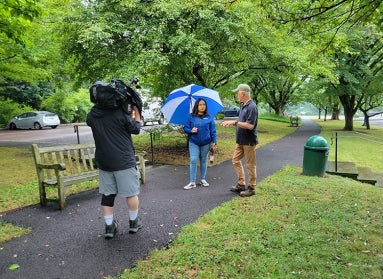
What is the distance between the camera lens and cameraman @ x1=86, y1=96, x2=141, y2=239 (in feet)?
14.3

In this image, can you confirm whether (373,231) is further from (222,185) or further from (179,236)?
(222,185)

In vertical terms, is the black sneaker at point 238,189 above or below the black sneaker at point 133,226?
below

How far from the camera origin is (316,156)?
27.9ft

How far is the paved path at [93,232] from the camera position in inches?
150

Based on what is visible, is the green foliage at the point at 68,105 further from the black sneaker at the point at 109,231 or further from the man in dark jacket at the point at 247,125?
the black sneaker at the point at 109,231

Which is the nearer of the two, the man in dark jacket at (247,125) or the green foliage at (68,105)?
the man in dark jacket at (247,125)

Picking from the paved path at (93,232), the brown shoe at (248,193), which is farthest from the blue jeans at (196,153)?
the brown shoe at (248,193)

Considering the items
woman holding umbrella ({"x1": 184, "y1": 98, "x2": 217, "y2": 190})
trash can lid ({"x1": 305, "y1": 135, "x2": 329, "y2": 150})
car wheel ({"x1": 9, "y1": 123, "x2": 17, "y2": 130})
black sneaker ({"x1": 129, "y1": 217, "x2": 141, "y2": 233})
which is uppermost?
woman holding umbrella ({"x1": 184, "y1": 98, "x2": 217, "y2": 190})

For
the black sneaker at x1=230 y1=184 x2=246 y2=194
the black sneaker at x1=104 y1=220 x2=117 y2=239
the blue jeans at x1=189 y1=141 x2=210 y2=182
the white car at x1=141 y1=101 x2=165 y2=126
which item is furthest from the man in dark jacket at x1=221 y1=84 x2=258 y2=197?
the white car at x1=141 y1=101 x2=165 y2=126

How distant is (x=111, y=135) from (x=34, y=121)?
25.2 meters

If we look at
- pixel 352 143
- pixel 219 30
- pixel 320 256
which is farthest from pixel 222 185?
pixel 352 143

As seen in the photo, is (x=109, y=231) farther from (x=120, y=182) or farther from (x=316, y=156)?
(x=316, y=156)

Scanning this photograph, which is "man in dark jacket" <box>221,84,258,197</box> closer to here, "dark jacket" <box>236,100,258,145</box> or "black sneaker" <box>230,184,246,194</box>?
"dark jacket" <box>236,100,258,145</box>

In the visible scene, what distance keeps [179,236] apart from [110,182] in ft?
3.73
